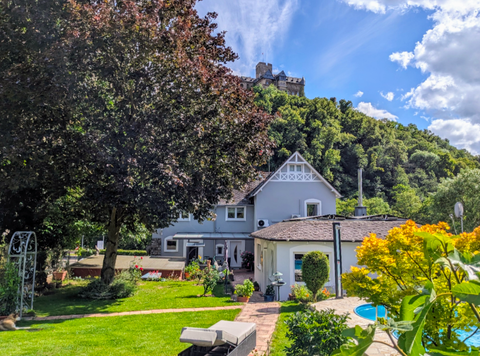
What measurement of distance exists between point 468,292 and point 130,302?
1623cm

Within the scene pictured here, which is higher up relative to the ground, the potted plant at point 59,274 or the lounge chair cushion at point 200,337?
the lounge chair cushion at point 200,337

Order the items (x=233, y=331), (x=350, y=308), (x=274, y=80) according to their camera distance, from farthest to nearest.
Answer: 1. (x=274, y=80)
2. (x=350, y=308)
3. (x=233, y=331)

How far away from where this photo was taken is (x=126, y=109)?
46.5 ft

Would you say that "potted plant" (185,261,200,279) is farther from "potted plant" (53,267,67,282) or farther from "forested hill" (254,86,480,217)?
"forested hill" (254,86,480,217)

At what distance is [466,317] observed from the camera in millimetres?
4102

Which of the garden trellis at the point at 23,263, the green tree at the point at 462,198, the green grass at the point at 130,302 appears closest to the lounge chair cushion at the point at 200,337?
the green grass at the point at 130,302

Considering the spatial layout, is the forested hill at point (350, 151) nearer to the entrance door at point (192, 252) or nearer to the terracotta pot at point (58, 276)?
the entrance door at point (192, 252)

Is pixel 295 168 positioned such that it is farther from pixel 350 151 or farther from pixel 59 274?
pixel 350 151

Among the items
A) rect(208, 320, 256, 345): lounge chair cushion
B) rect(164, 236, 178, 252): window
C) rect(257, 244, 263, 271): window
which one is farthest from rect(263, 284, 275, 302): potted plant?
rect(164, 236, 178, 252): window

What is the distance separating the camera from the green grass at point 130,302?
14.2m

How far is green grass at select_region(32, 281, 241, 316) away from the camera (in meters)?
14.2

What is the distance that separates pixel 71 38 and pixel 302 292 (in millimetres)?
13023

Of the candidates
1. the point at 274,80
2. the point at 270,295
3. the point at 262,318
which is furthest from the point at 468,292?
the point at 274,80

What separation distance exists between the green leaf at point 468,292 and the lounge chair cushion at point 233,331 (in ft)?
21.4
